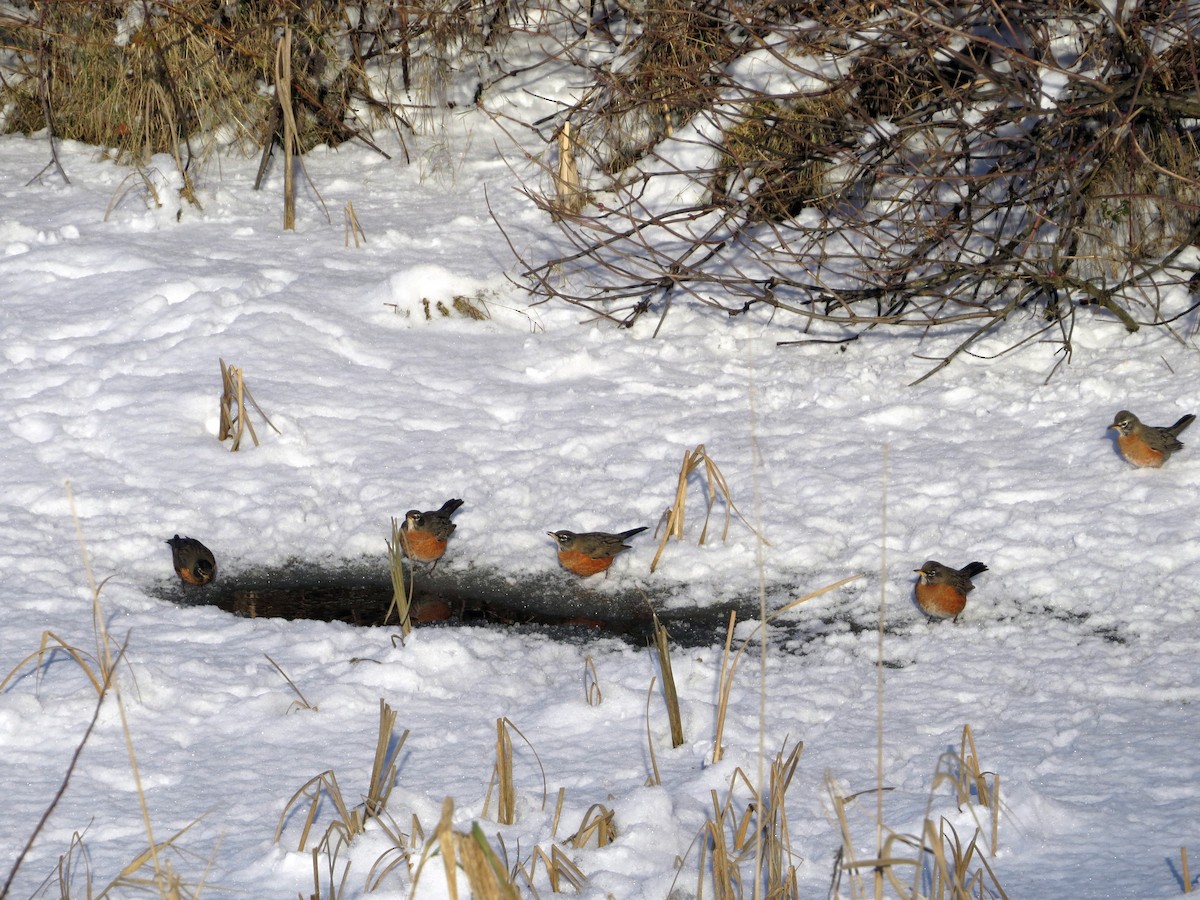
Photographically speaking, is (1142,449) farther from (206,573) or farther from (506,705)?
(206,573)

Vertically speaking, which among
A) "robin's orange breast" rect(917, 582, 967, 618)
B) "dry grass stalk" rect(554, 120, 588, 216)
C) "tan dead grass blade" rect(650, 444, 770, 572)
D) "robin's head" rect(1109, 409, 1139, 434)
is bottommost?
"robin's orange breast" rect(917, 582, 967, 618)

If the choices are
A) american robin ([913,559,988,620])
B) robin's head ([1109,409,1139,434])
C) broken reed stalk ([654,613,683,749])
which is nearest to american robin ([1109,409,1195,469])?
robin's head ([1109,409,1139,434])

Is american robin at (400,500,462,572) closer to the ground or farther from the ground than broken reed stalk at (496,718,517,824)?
farther from the ground

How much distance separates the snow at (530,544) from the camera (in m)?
3.35

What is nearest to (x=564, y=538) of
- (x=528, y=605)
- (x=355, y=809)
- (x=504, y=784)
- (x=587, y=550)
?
(x=587, y=550)

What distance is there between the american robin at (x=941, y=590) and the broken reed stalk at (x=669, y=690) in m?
1.24

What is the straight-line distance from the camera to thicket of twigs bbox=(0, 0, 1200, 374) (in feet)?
20.5

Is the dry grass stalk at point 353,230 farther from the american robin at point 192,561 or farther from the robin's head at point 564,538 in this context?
the robin's head at point 564,538

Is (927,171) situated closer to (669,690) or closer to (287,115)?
(287,115)

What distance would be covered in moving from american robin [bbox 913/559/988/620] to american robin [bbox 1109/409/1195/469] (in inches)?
53.2

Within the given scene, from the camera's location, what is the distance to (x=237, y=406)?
6004 mm

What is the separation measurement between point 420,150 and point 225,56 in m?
1.55

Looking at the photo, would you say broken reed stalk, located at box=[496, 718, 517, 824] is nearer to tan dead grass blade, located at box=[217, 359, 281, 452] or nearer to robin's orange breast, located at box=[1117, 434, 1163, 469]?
tan dead grass blade, located at box=[217, 359, 281, 452]

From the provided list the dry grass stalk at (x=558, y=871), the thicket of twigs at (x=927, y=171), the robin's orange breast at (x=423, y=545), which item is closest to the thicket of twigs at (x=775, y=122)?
the thicket of twigs at (x=927, y=171)
